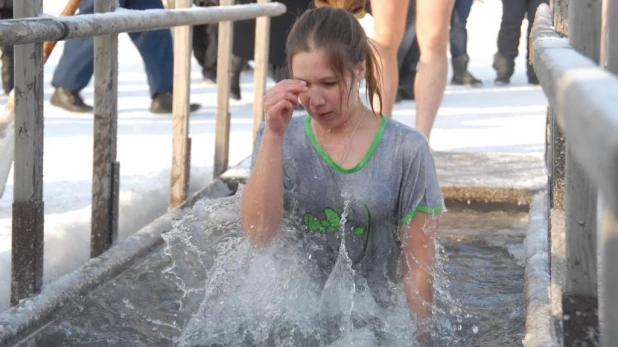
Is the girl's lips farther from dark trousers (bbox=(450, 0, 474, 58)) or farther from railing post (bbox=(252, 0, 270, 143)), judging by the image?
dark trousers (bbox=(450, 0, 474, 58))

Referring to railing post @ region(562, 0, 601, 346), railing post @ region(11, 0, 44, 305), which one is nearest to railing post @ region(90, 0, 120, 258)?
railing post @ region(11, 0, 44, 305)

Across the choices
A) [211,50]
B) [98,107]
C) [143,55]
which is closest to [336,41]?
[98,107]

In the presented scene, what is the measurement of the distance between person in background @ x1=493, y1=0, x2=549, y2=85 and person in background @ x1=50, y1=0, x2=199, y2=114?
3.67 meters

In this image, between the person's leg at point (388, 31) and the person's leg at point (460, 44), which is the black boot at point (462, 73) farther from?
the person's leg at point (388, 31)

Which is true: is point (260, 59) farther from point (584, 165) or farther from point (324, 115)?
point (584, 165)

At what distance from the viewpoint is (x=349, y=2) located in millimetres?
4066

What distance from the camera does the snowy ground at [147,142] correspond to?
11.7ft

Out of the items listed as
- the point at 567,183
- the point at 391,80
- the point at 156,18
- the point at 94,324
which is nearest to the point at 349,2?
the point at 391,80

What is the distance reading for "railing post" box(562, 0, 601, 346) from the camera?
171 centimetres

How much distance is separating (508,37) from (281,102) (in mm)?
7354

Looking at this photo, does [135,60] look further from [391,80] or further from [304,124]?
[304,124]

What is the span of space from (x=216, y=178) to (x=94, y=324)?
Answer: 74.8 inches

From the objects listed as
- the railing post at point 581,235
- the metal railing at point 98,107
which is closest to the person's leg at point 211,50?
the metal railing at point 98,107

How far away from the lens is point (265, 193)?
2.63 m
